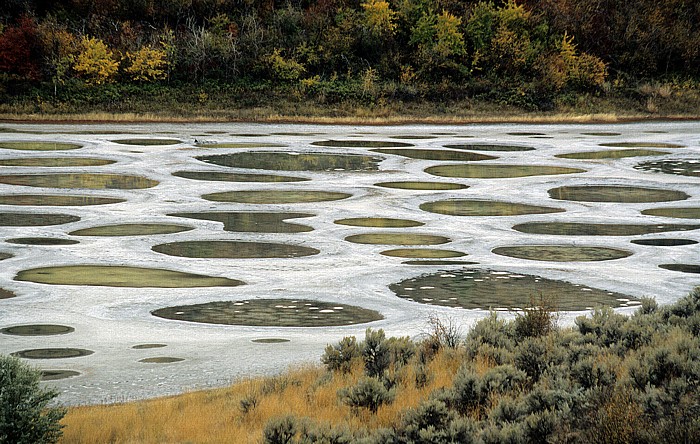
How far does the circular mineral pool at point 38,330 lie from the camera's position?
1255cm

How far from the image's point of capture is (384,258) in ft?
59.0

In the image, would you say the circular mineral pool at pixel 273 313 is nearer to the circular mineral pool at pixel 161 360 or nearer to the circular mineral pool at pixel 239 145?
the circular mineral pool at pixel 161 360

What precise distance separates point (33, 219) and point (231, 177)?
8.89m

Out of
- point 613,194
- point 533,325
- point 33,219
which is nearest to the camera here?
point 533,325

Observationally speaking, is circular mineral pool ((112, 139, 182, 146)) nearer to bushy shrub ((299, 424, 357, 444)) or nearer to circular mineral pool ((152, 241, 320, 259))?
circular mineral pool ((152, 241, 320, 259))

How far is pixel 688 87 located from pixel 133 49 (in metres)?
34.2

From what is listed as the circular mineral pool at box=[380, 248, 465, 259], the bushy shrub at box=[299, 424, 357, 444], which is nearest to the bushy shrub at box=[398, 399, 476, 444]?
the bushy shrub at box=[299, 424, 357, 444]

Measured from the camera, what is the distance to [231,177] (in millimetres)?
30109

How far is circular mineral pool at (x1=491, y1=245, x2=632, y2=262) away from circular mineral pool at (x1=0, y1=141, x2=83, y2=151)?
2234 cm

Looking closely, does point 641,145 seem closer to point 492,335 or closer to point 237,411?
point 492,335

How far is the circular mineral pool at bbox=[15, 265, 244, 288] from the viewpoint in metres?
15.8

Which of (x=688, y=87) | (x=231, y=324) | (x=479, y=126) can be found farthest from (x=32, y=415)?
(x=688, y=87)

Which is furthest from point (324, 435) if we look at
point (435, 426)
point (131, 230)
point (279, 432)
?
point (131, 230)

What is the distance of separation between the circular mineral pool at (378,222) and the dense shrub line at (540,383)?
33.4 ft
